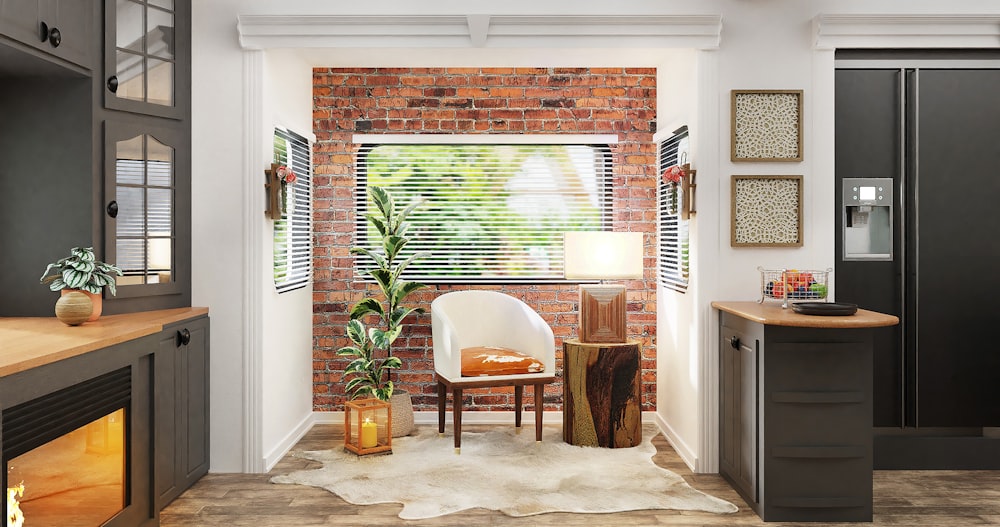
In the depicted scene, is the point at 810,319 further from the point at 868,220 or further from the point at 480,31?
the point at 480,31

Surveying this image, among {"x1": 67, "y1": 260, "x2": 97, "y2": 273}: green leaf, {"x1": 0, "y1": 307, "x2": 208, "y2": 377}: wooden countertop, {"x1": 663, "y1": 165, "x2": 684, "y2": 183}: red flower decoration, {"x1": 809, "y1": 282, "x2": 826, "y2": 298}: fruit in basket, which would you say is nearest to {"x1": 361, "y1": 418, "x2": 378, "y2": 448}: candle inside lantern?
{"x1": 0, "y1": 307, "x2": 208, "y2": 377}: wooden countertop

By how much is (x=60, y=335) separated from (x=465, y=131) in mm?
2994

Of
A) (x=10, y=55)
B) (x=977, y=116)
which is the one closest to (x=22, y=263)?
(x=10, y=55)

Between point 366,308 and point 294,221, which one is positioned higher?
point 294,221

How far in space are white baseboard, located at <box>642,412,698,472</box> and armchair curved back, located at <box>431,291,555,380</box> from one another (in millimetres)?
901

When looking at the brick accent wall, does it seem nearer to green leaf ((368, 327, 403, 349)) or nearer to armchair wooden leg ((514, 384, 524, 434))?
armchair wooden leg ((514, 384, 524, 434))

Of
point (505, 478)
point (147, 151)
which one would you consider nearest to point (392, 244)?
point (147, 151)

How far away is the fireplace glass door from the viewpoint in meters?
2.05

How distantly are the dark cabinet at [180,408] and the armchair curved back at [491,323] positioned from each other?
1.38 m

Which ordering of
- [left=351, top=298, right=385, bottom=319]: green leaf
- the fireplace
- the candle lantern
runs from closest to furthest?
1. the fireplace
2. the candle lantern
3. [left=351, top=298, right=385, bottom=319]: green leaf

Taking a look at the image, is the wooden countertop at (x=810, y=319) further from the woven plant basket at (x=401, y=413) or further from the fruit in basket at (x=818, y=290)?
the woven plant basket at (x=401, y=413)

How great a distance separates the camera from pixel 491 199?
4871 millimetres

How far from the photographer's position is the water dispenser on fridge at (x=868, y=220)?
376 cm

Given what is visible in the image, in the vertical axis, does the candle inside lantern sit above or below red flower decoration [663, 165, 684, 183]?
below
